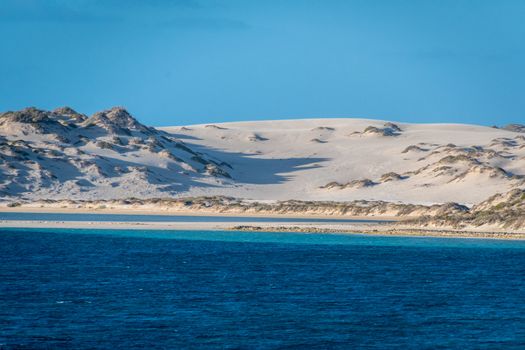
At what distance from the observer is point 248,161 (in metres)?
120

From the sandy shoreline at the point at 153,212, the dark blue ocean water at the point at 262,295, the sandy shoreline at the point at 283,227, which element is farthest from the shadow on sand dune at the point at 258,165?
the dark blue ocean water at the point at 262,295

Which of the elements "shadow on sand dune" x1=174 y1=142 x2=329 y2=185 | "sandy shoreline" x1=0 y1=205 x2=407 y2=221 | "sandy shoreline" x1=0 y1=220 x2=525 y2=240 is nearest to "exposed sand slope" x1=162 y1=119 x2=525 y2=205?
"shadow on sand dune" x1=174 y1=142 x2=329 y2=185

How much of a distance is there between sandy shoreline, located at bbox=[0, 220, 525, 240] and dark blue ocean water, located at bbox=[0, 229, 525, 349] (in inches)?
205

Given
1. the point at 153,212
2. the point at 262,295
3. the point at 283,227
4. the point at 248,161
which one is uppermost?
the point at 248,161

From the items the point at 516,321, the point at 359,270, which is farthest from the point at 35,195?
the point at 516,321

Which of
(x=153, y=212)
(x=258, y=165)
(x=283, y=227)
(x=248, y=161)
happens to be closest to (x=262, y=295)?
(x=283, y=227)

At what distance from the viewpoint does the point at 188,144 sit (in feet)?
416

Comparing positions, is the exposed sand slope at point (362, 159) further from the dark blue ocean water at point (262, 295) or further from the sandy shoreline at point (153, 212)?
the dark blue ocean water at point (262, 295)

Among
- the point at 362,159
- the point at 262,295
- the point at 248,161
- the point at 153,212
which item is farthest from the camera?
the point at 248,161

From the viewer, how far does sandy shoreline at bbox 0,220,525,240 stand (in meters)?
56.5

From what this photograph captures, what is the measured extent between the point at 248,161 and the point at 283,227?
196 ft

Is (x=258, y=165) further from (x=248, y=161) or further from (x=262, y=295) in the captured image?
(x=262, y=295)

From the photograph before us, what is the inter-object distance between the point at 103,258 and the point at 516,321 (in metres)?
21.1

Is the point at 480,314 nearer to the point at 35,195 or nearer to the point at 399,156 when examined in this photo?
the point at 35,195
